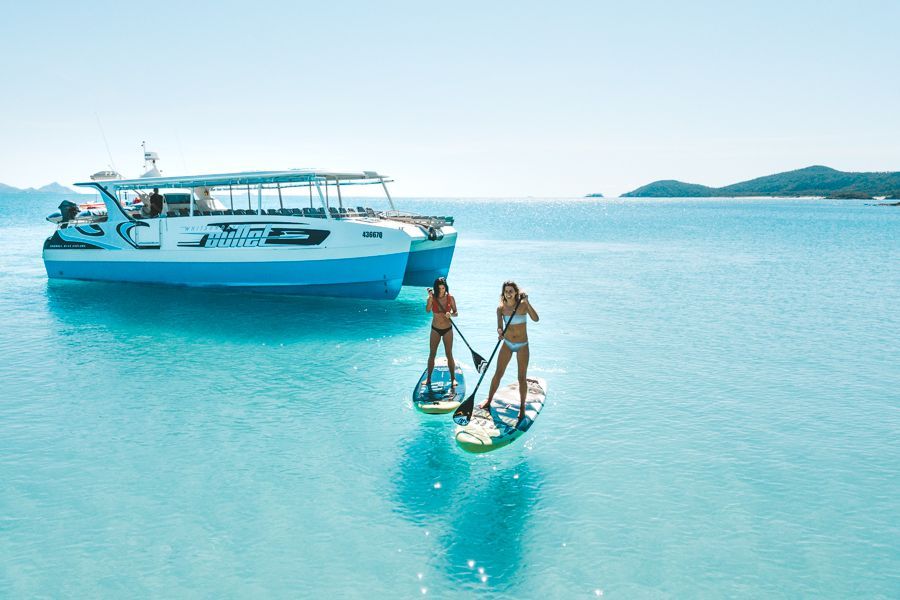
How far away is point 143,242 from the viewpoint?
72.9 feet

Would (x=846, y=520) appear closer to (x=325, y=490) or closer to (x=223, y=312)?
(x=325, y=490)

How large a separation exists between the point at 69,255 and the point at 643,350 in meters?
22.5

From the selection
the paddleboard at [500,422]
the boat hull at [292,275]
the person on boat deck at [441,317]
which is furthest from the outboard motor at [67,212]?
the paddleboard at [500,422]

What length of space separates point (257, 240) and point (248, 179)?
2.00m

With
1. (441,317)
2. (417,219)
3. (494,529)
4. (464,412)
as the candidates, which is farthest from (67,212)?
(494,529)

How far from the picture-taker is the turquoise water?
6637 mm

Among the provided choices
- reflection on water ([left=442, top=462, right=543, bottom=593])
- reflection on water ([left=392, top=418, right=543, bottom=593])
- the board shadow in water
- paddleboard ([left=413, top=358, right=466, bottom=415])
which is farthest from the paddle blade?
the board shadow in water

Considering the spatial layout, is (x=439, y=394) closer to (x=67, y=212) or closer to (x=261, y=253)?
(x=261, y=253)

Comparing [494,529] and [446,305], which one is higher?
[446,305]

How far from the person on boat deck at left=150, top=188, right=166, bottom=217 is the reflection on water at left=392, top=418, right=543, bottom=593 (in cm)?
1727

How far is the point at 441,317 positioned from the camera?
10562 mm

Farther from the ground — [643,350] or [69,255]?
[69,255]

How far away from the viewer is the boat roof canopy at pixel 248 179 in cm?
1880

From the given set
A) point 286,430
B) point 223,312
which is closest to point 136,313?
point 223,312
